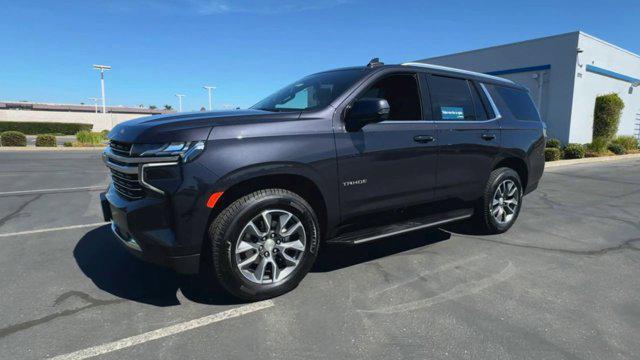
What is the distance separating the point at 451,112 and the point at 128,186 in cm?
336

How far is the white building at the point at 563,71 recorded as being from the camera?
1853cm

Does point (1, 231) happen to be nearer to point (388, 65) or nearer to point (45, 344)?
point (45, 344)

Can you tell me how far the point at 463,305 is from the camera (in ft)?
10.7

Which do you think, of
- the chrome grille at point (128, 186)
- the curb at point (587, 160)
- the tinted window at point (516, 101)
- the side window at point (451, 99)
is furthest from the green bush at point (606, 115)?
the chrome grille at point (128, 186)

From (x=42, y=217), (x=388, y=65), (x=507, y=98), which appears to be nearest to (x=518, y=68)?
(x=507, y=98)

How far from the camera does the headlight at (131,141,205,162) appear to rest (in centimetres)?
286

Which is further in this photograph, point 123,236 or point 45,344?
point 123,236

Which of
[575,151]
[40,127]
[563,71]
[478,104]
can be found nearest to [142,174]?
[478,104]

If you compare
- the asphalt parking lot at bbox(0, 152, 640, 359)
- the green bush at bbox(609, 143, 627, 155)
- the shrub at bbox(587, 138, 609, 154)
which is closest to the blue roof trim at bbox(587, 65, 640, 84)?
the shrub at bbox(587, 138, 609, 154)

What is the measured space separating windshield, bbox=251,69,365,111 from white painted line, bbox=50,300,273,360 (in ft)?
5.80

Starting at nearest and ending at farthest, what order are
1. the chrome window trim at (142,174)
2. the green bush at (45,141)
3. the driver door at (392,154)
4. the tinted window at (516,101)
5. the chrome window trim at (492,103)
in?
the chrome window trim at (142,174)
the driver door at (392,154)
the chrome window trim at (492,103)
the tinted window at (516,101)
the green bush at (45,141)

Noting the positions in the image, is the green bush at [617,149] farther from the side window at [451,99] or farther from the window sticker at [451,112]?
the window sticker at [451,112]

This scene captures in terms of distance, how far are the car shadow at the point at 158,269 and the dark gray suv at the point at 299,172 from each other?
0.47 metres

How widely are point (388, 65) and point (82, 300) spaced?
3470 millimetres
